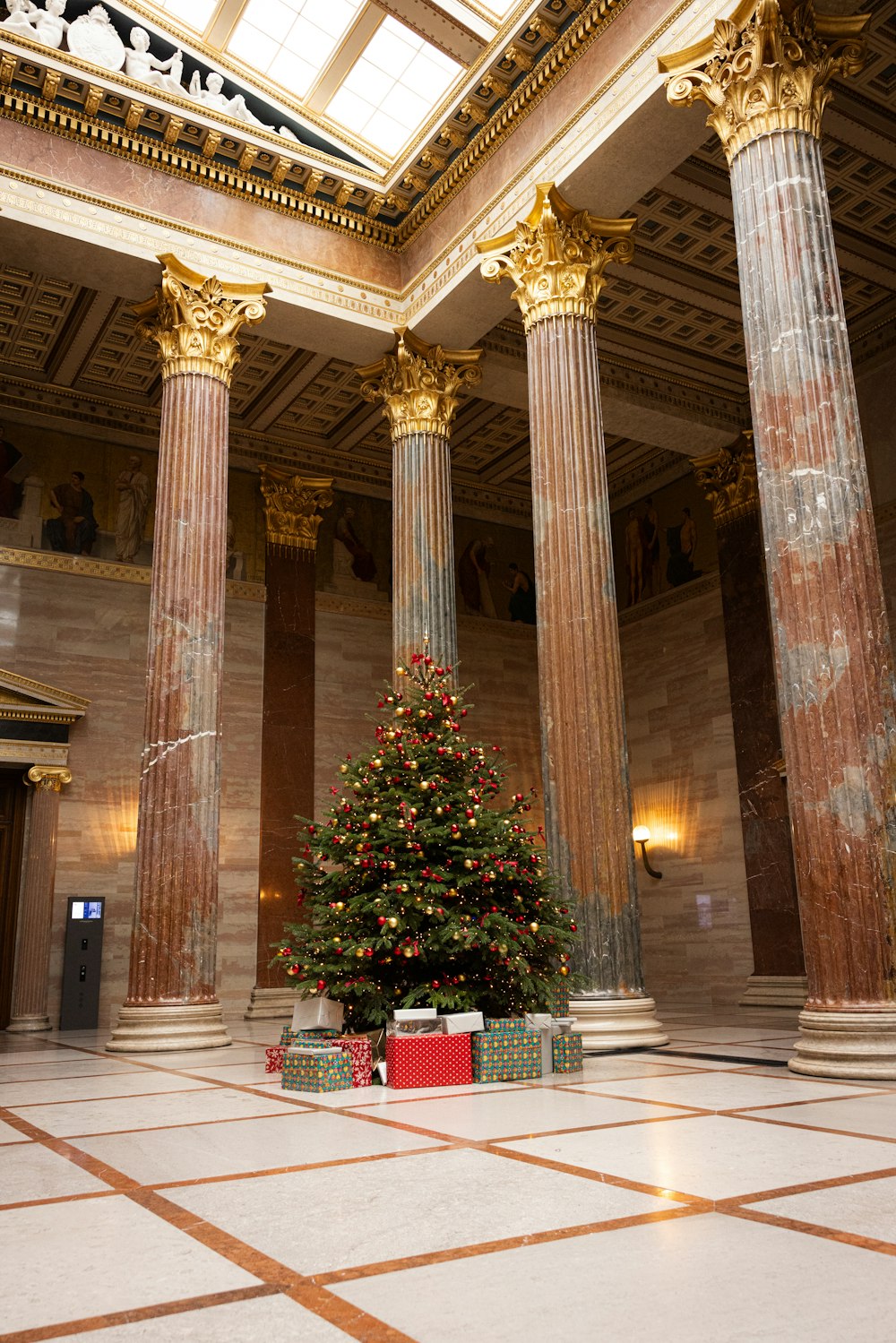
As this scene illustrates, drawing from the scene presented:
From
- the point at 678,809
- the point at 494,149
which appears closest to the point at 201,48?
the point at 494,149

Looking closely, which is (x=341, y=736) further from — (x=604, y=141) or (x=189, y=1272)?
(x=189, y=1272)

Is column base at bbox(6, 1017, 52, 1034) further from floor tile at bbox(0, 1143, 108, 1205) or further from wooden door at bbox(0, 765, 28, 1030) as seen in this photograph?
floor tile at bbox(0, 1143, 108, 1205)

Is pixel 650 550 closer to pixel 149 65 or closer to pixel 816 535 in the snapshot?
pixel 149 65

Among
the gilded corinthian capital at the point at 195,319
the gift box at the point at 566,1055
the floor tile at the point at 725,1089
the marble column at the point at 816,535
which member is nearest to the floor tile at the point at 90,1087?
the gift box at the point at 566,1055

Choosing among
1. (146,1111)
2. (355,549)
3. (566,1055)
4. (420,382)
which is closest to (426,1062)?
(566,1055)

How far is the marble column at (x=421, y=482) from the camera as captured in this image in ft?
39.6

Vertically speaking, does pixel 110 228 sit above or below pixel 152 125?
below

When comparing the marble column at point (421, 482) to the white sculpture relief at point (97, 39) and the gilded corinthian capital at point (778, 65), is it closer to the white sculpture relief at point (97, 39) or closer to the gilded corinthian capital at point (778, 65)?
the white sculpture relief at point (97, 39)

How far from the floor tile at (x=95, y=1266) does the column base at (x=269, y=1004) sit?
37.4ft

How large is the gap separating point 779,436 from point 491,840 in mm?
3415

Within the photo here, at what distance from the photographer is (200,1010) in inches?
389

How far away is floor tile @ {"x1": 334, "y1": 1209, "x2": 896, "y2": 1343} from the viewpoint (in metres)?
2.27

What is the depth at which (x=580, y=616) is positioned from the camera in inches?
376

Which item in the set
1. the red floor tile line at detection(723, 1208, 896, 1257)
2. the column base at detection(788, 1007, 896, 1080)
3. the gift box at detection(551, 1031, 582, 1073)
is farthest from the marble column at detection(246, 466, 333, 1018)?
the red floor tile line at detection(723, 1208, 896, 1257)
